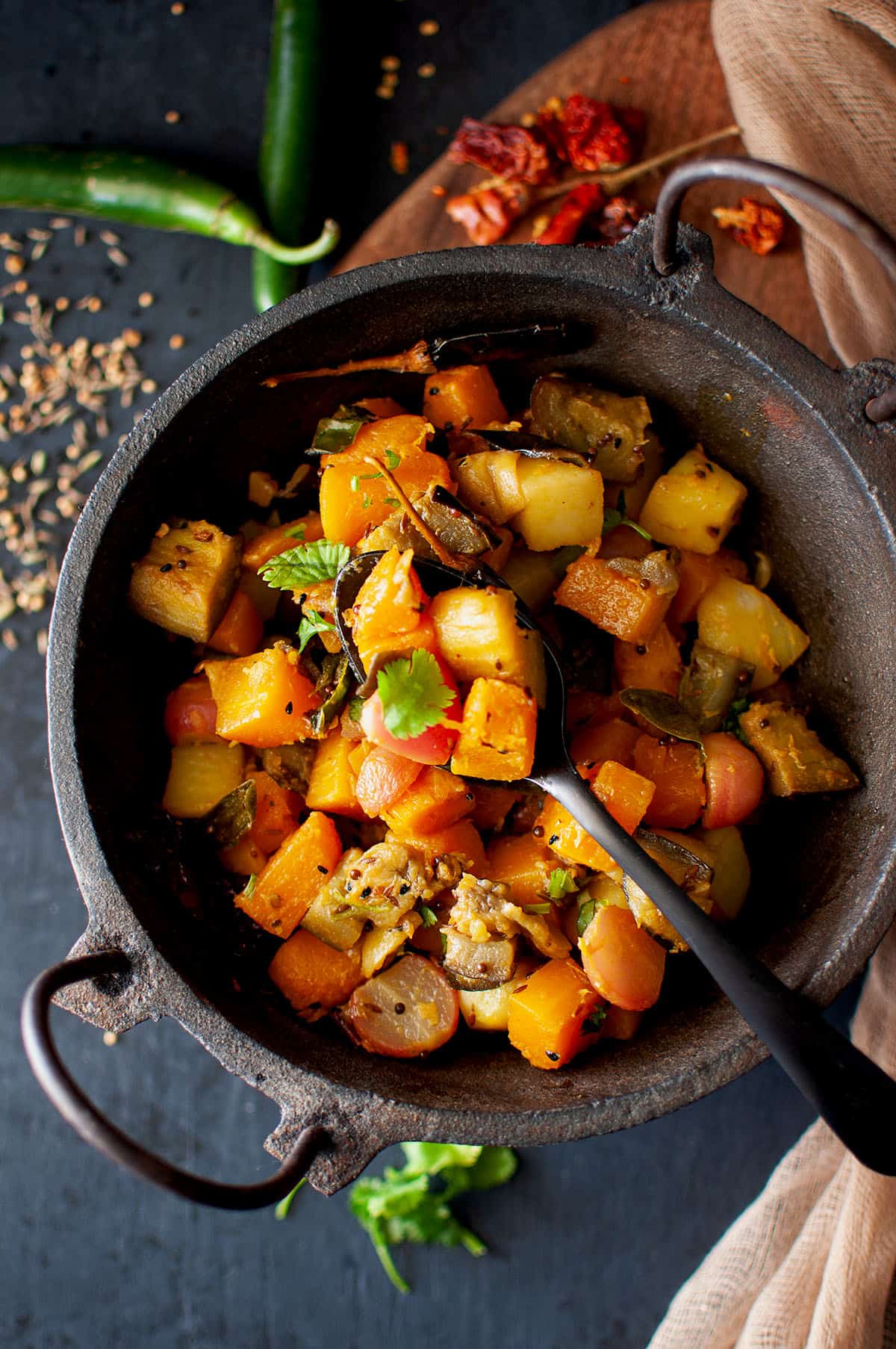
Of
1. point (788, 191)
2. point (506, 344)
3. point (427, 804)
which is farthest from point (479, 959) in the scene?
point (788, 191)

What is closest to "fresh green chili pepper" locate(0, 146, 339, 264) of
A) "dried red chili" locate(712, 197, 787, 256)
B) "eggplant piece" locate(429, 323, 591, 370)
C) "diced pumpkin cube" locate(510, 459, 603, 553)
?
"eggplant piece" locate(429, 323, 591, 370)

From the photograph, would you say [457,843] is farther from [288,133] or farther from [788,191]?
[288,133]

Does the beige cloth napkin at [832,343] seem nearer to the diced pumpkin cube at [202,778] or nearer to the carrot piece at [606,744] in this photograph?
the carrot piece at [606,744]

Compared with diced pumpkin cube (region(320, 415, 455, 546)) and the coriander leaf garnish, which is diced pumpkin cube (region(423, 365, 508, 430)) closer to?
diced pumpkin cube (region(320, 415, 455, 546))

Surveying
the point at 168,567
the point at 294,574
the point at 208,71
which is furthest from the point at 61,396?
the point at 294,574

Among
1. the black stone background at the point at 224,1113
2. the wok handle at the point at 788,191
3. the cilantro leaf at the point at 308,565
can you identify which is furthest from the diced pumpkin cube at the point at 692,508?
the black stone background at the point at 224,1113

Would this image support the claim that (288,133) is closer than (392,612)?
No
